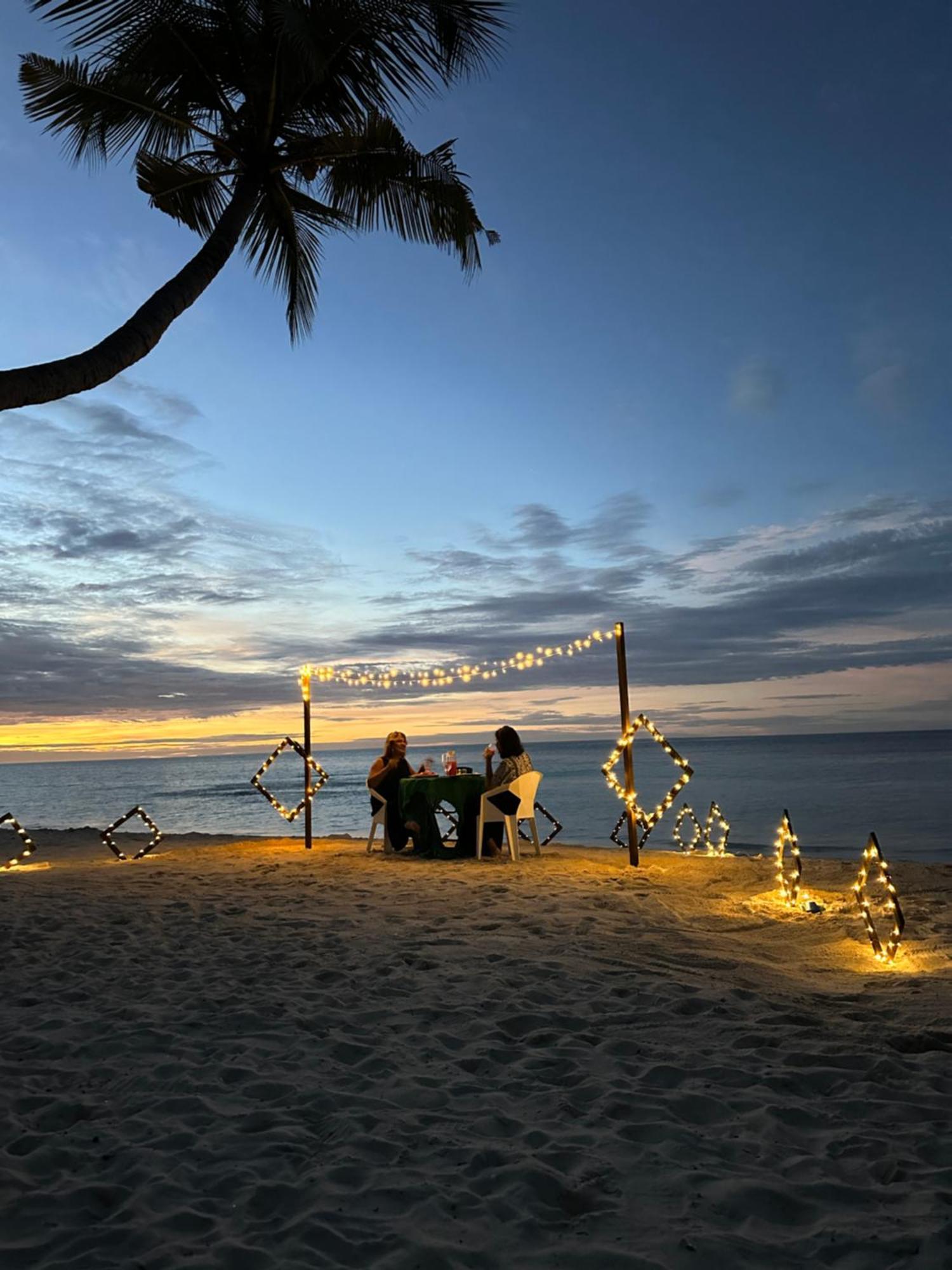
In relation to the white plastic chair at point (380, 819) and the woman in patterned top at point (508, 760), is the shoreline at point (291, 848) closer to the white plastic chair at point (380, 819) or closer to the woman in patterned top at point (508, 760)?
the white plastic chair at point (380, 819)

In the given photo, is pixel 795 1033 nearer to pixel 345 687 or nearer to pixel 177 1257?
pixel 177 1257

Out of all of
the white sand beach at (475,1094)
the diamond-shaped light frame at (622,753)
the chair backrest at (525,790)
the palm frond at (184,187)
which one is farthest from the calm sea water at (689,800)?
the palm frond at (184,187)

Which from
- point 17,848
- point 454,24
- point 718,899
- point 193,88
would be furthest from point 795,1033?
point 17,848

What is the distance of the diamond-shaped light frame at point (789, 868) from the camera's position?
21.2 ft

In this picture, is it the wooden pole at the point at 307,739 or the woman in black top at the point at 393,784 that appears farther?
the wooden pole at the point at 307,739

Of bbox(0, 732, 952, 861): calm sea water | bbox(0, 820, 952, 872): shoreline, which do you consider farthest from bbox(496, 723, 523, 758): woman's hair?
bbox(0, 732, 952, 861): calm sea water

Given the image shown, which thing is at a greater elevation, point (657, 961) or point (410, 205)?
point (410, 205)

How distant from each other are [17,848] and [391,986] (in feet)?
41.3

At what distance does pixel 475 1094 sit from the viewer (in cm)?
295

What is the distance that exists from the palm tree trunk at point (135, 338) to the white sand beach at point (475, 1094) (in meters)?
2.85

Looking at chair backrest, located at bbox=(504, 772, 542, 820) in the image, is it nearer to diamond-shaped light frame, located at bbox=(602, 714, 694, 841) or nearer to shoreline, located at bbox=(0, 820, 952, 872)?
diamond-shaped light frame, located at bbox=(602, 714, 694, 841)

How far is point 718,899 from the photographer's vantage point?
6.68m

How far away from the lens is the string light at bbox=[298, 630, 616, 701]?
10.0m

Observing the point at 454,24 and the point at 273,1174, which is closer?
the point at 273,1174
